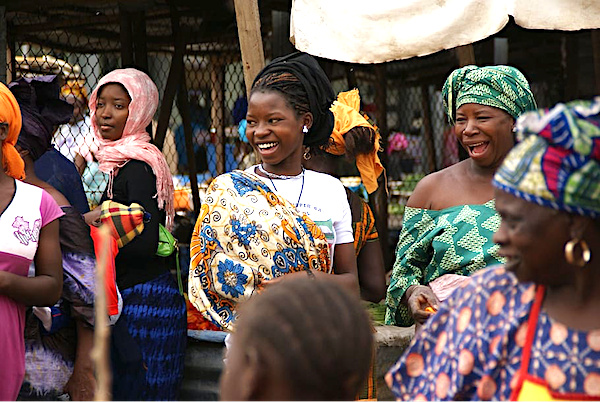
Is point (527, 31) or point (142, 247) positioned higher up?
point (527, 31)

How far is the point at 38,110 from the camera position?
3.60 metres

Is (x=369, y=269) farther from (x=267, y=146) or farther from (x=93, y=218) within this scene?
(x=93, y=218)

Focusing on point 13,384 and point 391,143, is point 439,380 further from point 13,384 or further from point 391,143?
point 391,143

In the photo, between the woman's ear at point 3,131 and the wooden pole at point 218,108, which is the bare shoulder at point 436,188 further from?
the wooden pole at point 218,108

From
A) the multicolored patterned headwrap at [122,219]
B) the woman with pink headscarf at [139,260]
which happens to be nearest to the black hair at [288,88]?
the multicolored patterned headwrap at [122,219]

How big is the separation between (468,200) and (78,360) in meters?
1.74

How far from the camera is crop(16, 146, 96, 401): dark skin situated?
331cm

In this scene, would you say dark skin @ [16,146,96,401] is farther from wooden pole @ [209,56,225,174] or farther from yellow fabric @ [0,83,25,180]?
wooden pole @ [209,56,225,174]

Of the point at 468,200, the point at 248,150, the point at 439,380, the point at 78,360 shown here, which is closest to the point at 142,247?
the point at 78,360

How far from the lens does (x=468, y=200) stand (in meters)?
2.94

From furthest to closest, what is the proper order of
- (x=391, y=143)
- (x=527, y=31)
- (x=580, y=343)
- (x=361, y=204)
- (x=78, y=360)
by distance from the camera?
(x=391, y=143) < (x=527, y=31) < (x=361, y=204) < (x=78, y=360) < (x=580, y=343)

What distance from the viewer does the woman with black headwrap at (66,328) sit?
10.7ft

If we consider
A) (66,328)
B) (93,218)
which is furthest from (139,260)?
(66,328)

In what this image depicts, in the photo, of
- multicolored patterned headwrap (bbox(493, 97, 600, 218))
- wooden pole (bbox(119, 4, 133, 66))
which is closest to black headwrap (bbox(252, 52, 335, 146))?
multicolored patterned headwrap (bbox(493, 97, 600, 218))
